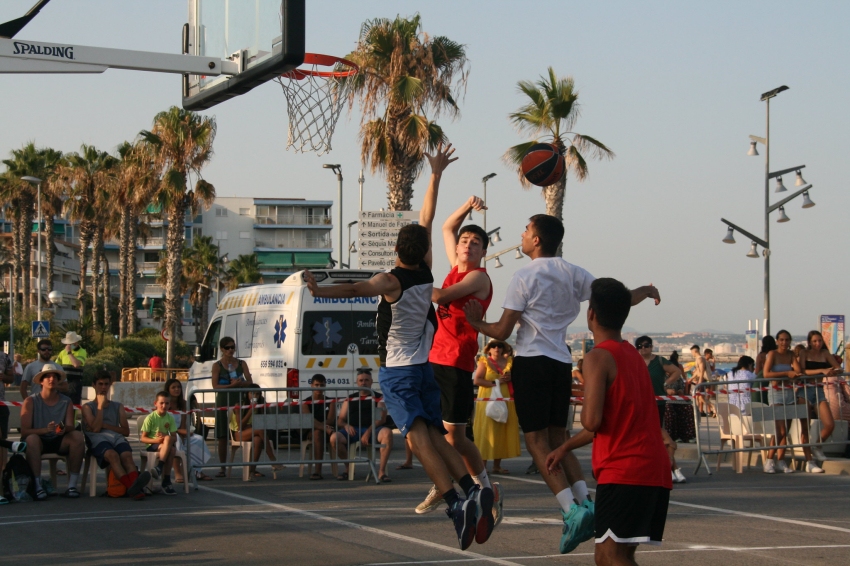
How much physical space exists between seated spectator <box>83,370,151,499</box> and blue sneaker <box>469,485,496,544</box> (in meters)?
5.35

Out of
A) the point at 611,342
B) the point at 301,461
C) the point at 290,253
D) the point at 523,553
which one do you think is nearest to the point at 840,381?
the point at 301,461

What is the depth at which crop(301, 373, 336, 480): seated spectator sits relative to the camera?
42.2ft

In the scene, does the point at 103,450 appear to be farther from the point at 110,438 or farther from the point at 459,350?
the point at 459,350

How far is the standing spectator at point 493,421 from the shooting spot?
43.5 ft

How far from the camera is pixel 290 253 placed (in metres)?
116

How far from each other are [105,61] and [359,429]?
5.62m

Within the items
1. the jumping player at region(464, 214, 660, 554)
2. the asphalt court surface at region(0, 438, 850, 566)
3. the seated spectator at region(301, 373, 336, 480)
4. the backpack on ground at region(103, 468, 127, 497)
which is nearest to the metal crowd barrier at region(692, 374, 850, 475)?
the asphalt court surface at region(0, 438, 850, 566)

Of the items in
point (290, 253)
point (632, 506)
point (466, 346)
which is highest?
point (290, 253)

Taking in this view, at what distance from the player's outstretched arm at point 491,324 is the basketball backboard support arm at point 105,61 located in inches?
139

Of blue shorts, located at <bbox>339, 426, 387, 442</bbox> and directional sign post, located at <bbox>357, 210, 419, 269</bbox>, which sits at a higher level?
directional sign post, located at <bbox>357, 210, 419, 269</bbox>

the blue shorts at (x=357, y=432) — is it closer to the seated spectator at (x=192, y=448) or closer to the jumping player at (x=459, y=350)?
the seated spectator at (x=192, y=448)

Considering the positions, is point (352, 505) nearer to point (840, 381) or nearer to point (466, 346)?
point (466, 346)

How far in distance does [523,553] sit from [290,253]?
10949 centimetres

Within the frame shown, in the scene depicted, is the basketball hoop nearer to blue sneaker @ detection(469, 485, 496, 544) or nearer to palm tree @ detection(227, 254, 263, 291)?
blue sneaker @ detection(469, 485, 496, 544)
